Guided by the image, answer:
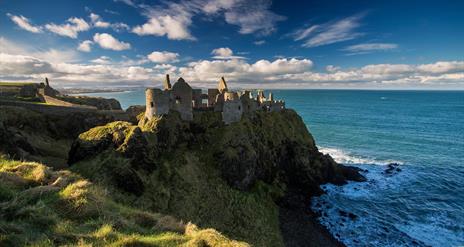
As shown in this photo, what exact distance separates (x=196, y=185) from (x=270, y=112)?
2544 centimetres

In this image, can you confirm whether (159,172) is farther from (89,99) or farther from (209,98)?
(89,99)

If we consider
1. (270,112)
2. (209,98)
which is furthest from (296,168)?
(209,98)

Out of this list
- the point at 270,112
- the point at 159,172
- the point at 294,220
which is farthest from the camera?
the point at 270,112

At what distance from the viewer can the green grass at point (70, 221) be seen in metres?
9.01

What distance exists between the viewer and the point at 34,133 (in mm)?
37406

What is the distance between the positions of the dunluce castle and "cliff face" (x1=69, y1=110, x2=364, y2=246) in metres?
1.41

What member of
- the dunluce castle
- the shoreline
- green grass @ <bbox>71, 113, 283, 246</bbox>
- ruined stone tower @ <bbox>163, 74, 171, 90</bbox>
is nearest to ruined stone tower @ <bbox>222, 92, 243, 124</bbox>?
the dunluce castle

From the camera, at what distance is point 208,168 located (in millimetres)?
36469

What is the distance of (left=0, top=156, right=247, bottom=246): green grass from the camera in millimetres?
9008

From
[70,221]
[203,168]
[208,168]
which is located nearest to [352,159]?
[208,168]

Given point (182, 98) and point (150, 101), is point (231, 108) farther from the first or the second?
point (150, 101)

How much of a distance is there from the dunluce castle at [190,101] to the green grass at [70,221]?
22614 mm

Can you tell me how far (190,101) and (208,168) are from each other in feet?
35.9

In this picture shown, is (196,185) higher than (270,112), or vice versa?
(270,112)
